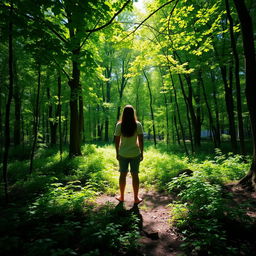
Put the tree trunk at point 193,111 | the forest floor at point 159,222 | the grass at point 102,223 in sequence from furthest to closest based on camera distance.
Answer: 1. the tree trunk at point 193,111
2. the forest floor at point 159,222
3. the grass at point 102,223

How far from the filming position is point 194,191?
337cm

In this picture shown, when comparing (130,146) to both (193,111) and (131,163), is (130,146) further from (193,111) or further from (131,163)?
(193,111)

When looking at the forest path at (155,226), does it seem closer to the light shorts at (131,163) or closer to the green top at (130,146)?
the light shorts at (131,163)

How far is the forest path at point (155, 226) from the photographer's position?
8.01 ft

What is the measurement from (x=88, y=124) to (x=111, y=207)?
85.3 ft

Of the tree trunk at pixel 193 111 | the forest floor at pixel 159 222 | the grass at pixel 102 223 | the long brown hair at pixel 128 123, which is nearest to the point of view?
the grass at pixel 102 223

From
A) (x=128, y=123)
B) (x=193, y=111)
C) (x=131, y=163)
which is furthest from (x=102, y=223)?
(x=193, y=111)

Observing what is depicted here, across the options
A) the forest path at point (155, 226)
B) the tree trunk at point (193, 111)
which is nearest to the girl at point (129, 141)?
the forest path at point (155, 226)

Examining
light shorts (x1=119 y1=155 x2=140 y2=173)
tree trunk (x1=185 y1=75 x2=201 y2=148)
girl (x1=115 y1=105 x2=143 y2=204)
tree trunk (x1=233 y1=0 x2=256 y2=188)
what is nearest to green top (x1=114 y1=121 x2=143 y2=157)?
girl (x1=115 y1=105 x2=143 y2=204)

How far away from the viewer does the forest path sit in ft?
8.01

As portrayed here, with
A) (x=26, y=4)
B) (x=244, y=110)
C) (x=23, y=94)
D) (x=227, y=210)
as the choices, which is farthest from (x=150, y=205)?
(x=244, y=110)

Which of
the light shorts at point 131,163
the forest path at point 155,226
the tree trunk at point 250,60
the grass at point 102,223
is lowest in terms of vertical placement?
the forest path at point 155,226

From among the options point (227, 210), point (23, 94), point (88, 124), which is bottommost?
point (227, 210)

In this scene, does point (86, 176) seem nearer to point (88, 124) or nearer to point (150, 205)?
point (150, 205)
